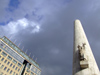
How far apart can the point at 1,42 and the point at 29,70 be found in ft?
109

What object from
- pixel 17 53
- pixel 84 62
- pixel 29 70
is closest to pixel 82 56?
pixel 84 62

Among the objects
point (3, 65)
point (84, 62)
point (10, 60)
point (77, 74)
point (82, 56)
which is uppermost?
point (10, 60)

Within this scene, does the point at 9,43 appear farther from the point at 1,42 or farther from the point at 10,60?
the point at 10,60

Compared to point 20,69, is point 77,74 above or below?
below

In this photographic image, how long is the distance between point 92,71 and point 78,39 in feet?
8.41

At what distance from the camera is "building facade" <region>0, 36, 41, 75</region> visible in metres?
56.7

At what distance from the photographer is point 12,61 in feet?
206

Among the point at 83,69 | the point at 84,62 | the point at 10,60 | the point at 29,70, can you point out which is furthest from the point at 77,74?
the point at 29,70

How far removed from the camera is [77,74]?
4.46 m

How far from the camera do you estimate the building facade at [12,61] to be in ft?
186

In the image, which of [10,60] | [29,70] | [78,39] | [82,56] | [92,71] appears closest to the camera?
[92,71]

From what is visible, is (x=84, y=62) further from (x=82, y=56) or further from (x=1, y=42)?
(x=1, y=42)

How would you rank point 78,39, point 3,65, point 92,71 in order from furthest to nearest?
point 3,65 → point 78,39 → point 92,71

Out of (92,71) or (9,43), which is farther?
(9,43)
